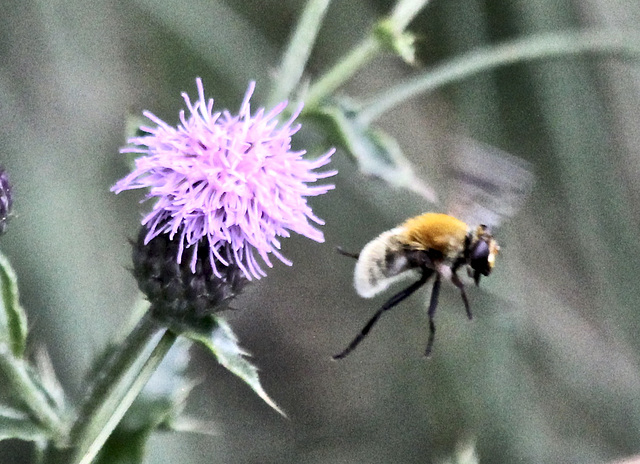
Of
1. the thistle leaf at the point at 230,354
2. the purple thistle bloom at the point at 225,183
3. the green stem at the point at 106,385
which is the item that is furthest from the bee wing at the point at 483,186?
the green stem at the point at 106,385

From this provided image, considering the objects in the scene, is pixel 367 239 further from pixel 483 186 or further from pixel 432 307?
pixel 483 186

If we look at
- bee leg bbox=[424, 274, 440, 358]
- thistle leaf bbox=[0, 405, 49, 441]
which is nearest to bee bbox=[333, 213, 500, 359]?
bee leg bbox=[424, 274, 440, 358]

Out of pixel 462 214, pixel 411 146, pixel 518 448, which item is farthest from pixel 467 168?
pixel 411 146

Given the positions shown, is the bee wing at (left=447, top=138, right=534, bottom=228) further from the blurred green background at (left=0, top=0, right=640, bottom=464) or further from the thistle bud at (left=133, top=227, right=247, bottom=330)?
the blurred green background at (left=0, top=0, right=640, bottom=464)

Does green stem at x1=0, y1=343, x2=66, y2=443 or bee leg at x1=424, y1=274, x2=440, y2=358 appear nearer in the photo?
green stem at x1=0, y1=343, x2=66, y2=443

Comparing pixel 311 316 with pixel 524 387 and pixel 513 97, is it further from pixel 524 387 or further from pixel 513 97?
pixel 513 97

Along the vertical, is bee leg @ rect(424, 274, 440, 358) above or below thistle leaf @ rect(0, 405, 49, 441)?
above
